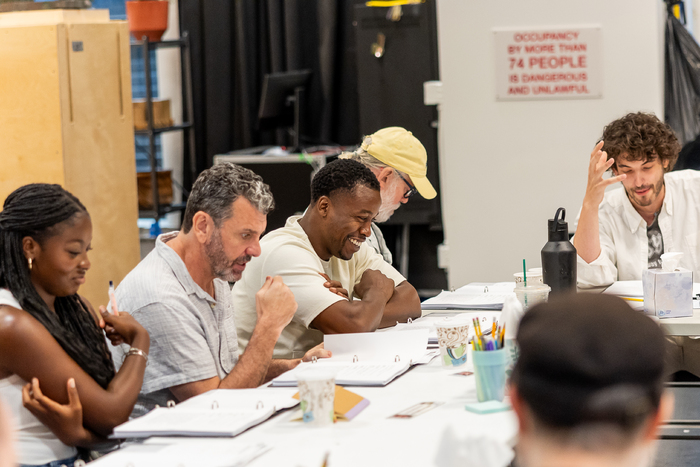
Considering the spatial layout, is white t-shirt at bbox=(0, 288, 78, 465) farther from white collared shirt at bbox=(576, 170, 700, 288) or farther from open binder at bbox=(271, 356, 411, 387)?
white collared shirt at bbox=(576, 170, 700, 288)

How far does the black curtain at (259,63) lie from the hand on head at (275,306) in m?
3.75

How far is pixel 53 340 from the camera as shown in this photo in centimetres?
168

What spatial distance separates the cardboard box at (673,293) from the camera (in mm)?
2139

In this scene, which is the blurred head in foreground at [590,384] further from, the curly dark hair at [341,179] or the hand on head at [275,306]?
the curly dark hair at [341,179]

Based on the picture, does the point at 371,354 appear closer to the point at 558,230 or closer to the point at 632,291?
the point at 558,230

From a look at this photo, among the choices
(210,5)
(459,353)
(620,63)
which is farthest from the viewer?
Answer: (210,5)

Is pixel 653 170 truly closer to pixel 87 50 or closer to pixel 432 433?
pixel 432 433

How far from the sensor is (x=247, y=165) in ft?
17.6

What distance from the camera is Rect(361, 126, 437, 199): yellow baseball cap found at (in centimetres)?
298

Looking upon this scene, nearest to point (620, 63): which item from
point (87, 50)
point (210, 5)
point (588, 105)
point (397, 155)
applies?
point (588, 105)

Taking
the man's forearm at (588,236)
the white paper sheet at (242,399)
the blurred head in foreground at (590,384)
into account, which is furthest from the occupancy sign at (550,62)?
the blurred head in foreground at (590,384)

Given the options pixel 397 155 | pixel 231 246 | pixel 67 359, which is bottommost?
pixel 67 359

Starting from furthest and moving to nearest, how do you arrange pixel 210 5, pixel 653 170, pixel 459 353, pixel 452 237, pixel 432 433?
pixel 210 5 < pixel 452 237 < pixel 653 170 < pixel 459 353 < pixel 432 433

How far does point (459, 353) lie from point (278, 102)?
143 inches
